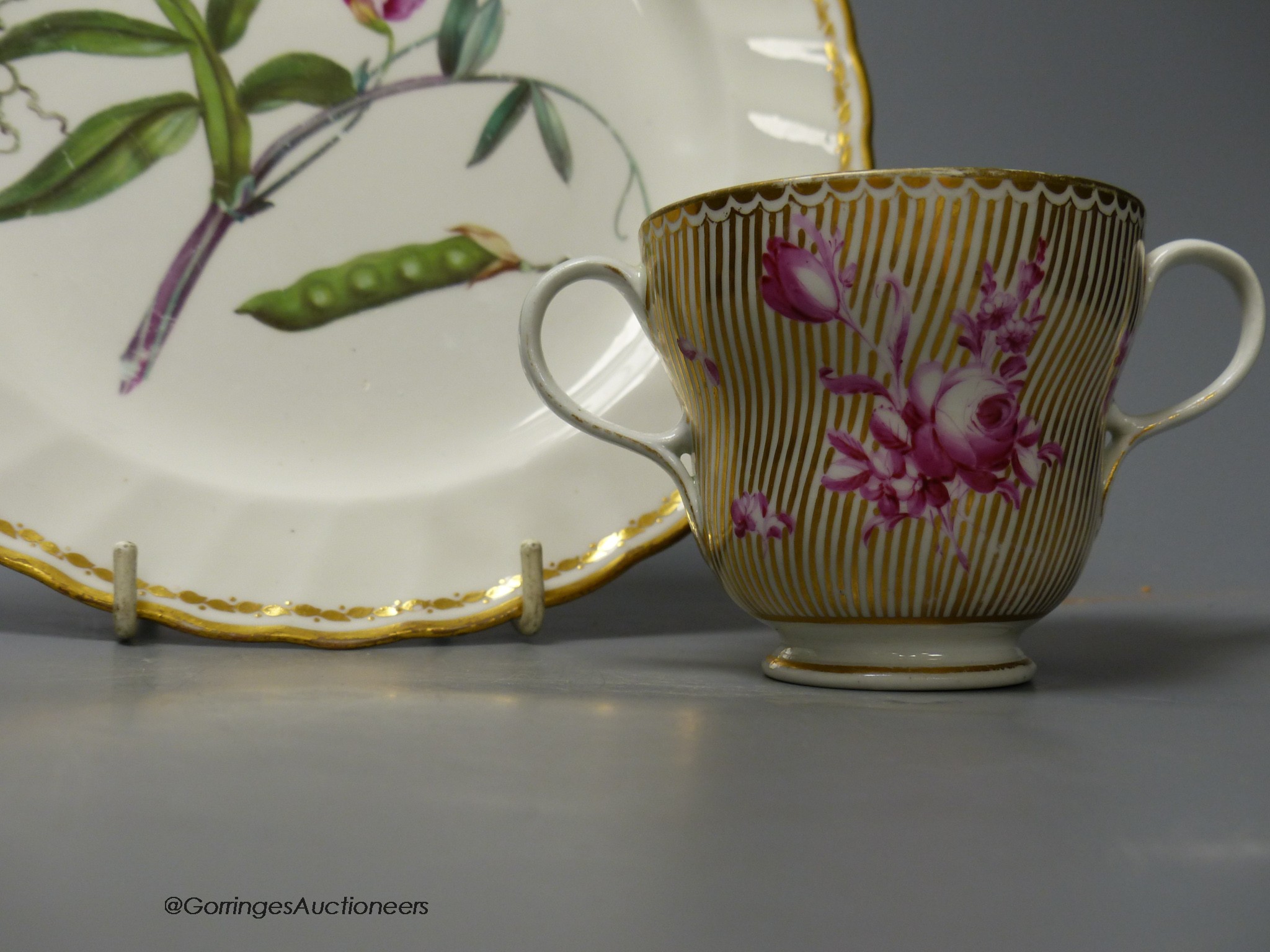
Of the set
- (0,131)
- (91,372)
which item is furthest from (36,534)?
(0,131)

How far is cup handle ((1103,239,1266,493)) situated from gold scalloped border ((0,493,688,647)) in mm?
186

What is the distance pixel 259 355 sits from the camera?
0.60 m

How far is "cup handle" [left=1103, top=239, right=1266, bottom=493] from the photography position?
0.46 meters

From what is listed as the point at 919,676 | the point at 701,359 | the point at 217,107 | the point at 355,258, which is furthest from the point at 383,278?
the point at 919,676

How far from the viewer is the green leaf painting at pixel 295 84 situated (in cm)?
62

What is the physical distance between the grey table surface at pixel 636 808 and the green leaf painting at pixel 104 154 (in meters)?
0.25

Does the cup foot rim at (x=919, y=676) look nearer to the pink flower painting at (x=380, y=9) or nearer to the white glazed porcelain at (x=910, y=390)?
the white glazed porcelain at (x=910, y=390)

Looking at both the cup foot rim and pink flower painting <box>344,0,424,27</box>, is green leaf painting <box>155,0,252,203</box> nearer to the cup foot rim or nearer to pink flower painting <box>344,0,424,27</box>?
pink flower painting <box>344,0,424,27</box>

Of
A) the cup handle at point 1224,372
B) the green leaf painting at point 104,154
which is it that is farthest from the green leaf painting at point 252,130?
the cup handle at point 1224,372

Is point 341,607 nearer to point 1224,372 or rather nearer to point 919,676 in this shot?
point 919,676

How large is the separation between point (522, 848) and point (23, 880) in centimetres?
10

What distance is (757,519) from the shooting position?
440 millimetres

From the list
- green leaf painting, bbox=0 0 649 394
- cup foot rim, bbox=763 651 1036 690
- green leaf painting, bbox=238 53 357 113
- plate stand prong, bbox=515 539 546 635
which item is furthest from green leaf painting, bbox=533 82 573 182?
cup foot rim, bbox=763 651 1036 690

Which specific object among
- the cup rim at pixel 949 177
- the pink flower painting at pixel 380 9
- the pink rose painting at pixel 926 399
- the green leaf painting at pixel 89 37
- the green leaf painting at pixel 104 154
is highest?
the pink flower painting at pixel 380 9
